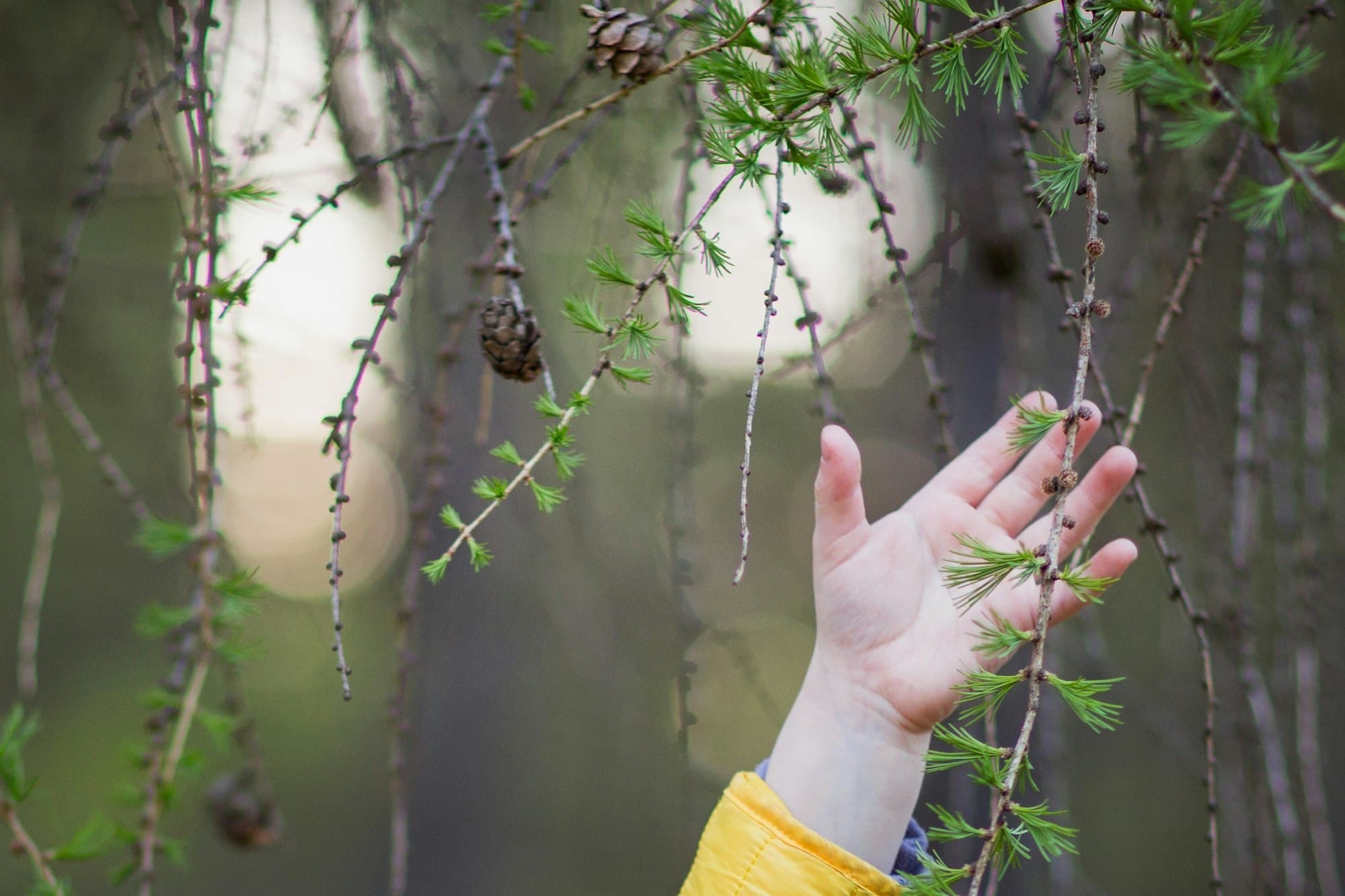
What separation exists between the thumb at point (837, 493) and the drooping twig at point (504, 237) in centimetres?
25

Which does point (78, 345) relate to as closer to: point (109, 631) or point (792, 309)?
point (792, 309)

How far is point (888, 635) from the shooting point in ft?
2.72

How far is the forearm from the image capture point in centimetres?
80

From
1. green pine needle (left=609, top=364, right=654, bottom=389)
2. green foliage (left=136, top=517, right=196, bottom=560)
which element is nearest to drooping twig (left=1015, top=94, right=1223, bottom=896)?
green pine needle (left=609, top=364, right=654, bottom=389)

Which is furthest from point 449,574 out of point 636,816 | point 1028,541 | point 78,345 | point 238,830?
point 1028,541

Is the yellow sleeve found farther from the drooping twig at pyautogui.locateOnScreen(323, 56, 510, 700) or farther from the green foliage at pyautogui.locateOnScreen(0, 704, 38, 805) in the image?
the green foliage at pyautogui.locateOnScreen(0, 704, 38, 805)

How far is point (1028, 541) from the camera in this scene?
0.78 metres

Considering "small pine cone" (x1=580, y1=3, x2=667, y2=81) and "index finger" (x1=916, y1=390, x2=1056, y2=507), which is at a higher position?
"small pine cone" (x1=580, y1=3, x2=667, y2=81)

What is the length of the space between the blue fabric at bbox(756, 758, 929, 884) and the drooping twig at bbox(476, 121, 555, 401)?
54 cm

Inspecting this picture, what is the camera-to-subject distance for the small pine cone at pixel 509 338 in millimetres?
622

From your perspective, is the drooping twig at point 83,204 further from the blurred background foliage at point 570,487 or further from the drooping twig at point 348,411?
the drooping twig at point 348,411

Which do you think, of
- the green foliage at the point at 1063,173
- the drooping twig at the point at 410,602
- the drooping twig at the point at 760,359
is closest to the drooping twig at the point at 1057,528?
the green foliage at the point at 1063,173

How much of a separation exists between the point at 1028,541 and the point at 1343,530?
1.30m

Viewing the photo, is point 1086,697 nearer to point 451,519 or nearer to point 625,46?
point 451,519
